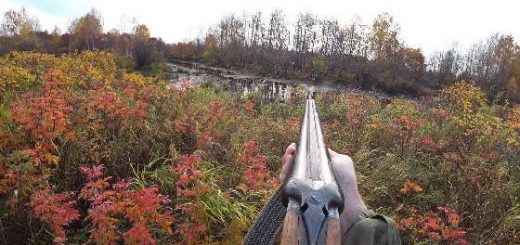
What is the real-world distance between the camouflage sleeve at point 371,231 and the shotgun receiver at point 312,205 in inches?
20.2

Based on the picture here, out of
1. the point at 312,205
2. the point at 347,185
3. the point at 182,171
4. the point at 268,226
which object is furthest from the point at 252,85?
the point at 312,205

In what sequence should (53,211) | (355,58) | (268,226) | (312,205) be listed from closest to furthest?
1. (312,205)
2. (268,226)
3. (53,211)
4. (355,58)

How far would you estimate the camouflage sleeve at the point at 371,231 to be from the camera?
42.4 inches

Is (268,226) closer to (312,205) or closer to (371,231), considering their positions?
(312,205)

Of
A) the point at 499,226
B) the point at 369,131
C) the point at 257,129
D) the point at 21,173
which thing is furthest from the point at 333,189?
the point at 369,131

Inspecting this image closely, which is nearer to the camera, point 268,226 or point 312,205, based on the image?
point 312,205

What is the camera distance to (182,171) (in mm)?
3764

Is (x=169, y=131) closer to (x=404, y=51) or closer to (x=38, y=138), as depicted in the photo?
(x=38, y=138)

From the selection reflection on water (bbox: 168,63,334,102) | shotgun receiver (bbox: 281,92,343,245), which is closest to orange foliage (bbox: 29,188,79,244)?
shotgun receiver (bbox: 281,92,343,245)

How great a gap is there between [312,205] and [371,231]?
2.03ft

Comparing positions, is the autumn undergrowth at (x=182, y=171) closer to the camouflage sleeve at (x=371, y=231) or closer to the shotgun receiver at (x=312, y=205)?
the camouflage sleeve at (x=371, y=231)

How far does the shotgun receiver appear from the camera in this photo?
485mm

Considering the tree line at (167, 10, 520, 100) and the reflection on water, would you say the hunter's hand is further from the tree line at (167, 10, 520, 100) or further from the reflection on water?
the tree line at (167, 10, 520, 100)

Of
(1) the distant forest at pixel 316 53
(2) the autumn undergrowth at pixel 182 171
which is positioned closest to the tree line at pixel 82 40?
(1) the distant forest at pixel 316 53
